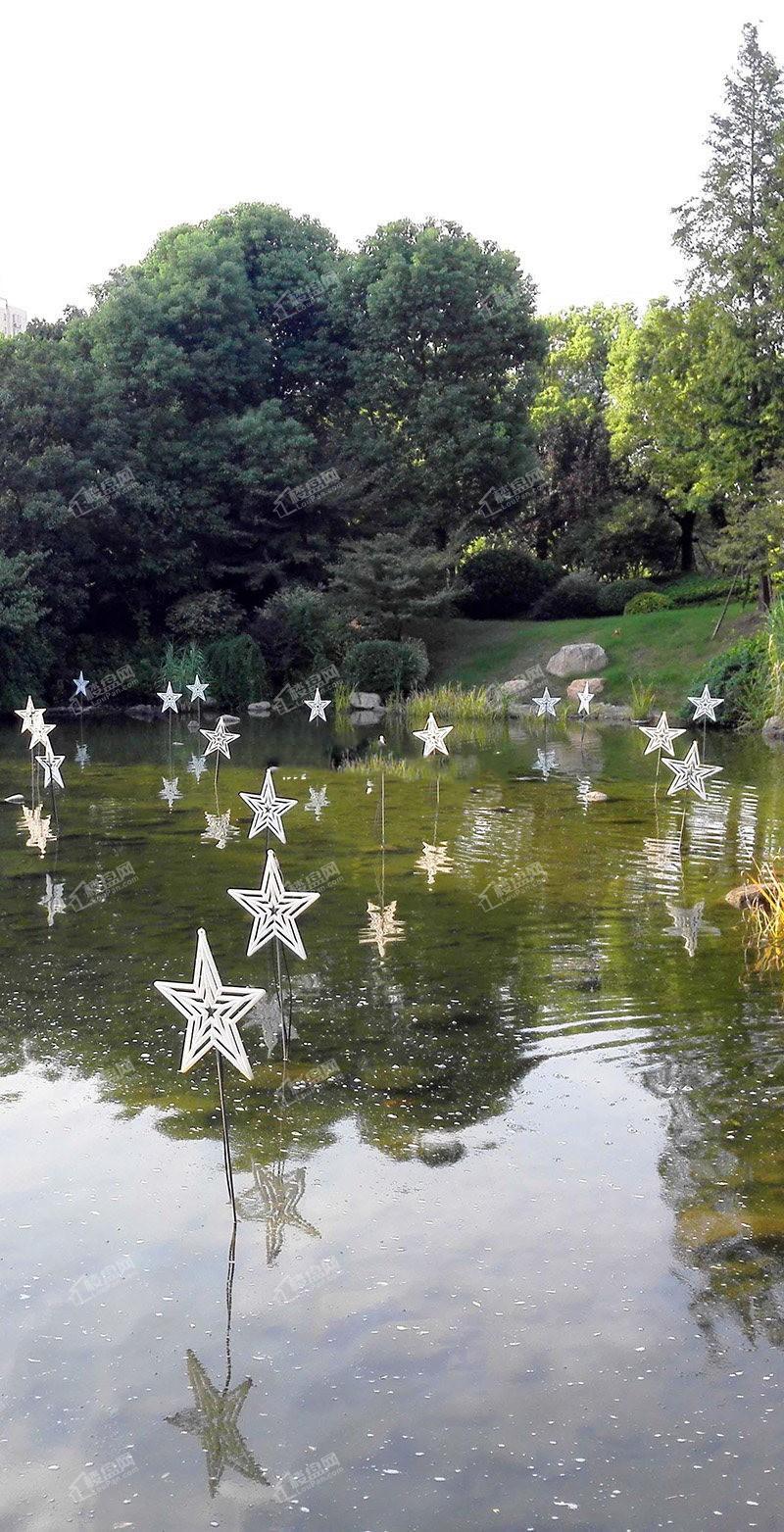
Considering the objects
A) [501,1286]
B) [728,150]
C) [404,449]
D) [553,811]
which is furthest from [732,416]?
[501,1286]

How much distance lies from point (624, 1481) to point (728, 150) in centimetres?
2925

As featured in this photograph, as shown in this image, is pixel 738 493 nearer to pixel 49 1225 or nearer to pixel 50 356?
pixel 50 356

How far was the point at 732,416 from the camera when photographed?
2800 centimetres

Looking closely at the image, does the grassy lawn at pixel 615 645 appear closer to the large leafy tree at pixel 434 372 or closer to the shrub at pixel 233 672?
the large leafy tree at pixel 434 372

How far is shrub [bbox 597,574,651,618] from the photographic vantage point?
112 feet


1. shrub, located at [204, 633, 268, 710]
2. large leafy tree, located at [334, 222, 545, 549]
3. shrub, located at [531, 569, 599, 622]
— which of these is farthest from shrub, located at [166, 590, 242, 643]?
shrub, located at [531, 569, 599, 622]

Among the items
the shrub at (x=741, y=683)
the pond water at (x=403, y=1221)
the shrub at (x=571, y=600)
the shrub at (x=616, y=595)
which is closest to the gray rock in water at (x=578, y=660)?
the shrub at (x=741, y=683)

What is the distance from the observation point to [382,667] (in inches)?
1155

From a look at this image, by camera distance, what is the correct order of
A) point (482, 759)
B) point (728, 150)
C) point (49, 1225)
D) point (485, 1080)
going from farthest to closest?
1. point (728, 150)
2. point (482, 759)
3. point (485, 1080)
4. point (49, 1225)

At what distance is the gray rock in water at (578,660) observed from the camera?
29.4 meters

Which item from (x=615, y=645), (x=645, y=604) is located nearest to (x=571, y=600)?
(x=645, y=604)

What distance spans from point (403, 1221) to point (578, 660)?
25.4 meters

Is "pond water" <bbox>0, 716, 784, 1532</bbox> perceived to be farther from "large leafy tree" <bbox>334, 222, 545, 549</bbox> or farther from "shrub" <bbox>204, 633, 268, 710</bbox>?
"large leafy tree" <bbox>334, 222, 545, 549</bbox>

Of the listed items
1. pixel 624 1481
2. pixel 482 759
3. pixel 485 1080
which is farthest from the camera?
pixel 482 759
